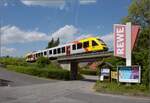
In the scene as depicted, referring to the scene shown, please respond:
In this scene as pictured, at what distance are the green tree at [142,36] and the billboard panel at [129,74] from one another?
2.58 ft

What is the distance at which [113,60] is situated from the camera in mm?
39781

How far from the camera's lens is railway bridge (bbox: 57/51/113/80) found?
54844mm

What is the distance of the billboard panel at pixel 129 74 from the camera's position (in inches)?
1240

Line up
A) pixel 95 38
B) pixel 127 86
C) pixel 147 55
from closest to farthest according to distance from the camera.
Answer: pixel 127 86, pixel 147 55, pixel 95 38

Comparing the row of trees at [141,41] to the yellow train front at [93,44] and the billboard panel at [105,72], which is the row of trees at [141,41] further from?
the yellow train front at [93,44]

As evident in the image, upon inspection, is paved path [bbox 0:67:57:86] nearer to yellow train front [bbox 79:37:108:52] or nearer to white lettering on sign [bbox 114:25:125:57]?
yellow train front [bbox 79:37:108:52]

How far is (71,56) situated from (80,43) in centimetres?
565

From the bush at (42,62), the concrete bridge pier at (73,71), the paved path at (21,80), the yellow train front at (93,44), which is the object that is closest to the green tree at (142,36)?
the yellow train front at (93,44)

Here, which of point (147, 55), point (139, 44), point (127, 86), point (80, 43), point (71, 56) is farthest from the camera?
point (71, 56)

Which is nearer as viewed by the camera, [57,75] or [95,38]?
[95,38]

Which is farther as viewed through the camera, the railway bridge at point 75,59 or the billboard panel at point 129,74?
the railway bridge at point 75,59

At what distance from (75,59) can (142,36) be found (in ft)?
86.0

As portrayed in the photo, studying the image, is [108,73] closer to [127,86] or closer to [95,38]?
[127,86]

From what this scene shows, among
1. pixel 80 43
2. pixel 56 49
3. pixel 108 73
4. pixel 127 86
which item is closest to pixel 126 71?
pixel 127 86
